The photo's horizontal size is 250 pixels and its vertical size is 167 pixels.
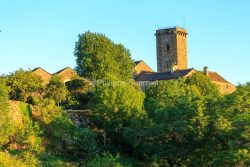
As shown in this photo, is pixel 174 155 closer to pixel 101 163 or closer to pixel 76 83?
pixel 101 163

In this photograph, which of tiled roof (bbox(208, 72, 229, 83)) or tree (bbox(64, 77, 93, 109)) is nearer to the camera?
tree (bbox(64, 77, 93, 109))

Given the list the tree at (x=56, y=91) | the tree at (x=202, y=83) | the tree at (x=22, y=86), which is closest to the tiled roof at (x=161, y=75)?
the tree at (x=202, y=83)

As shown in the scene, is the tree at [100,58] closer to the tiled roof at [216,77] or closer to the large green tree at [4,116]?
the large green tree at [4,116]

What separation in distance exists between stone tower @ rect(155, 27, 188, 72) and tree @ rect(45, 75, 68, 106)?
139ft

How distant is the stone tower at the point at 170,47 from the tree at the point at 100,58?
2677 centimetres

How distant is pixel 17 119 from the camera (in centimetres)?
4741

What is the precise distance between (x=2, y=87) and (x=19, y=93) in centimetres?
656

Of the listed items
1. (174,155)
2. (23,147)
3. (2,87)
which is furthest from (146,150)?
(2,87)

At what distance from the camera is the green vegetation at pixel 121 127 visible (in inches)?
1656

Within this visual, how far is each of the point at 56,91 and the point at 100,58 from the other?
12.7m

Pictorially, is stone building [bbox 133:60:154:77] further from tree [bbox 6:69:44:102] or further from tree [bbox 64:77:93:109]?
tree [bbox 6:69:44:102]

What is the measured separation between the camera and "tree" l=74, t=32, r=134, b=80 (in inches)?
2559

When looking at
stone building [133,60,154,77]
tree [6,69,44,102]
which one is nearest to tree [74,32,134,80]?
tree [6,69,44,102]

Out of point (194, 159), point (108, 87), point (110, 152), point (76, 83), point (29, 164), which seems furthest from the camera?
point (76, 83)
